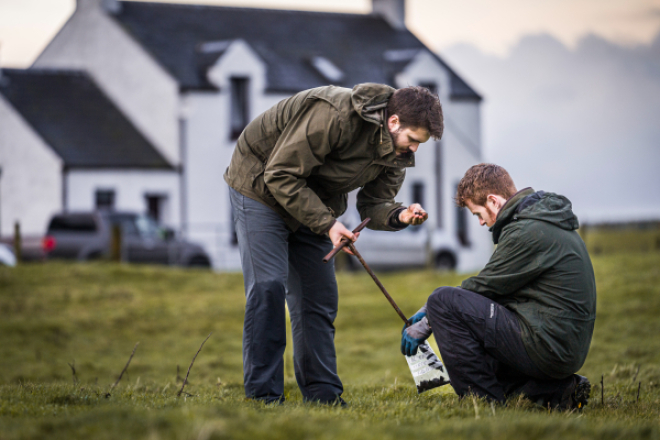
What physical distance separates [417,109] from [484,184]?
0.57 meters

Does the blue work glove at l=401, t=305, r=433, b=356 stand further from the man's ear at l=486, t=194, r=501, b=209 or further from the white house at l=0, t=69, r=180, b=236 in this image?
the white house at l=0, t=69, r=180, b=236

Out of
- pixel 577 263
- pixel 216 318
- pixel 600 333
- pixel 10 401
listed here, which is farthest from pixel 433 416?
pixel 216 318

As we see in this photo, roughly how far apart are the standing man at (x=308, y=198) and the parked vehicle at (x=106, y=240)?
1445 centimetres

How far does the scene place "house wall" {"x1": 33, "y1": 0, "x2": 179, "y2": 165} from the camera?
25188 mm

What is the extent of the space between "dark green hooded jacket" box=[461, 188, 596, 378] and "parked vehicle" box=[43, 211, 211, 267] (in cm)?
1555

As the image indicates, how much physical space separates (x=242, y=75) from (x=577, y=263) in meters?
22.3

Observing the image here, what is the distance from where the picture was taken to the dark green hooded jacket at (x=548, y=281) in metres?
3.84

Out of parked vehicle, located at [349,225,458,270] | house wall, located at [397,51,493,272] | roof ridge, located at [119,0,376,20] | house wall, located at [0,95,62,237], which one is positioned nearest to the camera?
parked vehicle, located at [349,225,458,270]

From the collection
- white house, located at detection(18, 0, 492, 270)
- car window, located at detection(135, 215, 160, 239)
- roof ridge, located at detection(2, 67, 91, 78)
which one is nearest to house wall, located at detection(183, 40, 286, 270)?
white house, located at detection(18, 0, 492, 270)

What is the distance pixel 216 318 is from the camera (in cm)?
1191

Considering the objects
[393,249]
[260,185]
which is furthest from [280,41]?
[260,185]

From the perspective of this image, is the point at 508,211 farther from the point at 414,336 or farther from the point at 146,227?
the point at 146,227

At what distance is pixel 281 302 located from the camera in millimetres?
4336

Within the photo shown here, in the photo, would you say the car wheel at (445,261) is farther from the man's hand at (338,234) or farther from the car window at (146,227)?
the man's hand at (338,234)
